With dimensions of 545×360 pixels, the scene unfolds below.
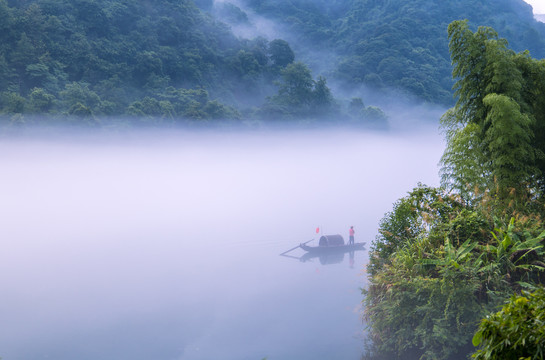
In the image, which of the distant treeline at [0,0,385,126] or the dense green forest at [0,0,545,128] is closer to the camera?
the distant treeline at [0,0,385,126]

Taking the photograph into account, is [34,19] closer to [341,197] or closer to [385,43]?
[341,197]

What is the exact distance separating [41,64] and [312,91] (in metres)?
29.9

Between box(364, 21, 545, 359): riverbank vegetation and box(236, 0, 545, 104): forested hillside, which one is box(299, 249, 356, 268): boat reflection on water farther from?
box(236, 0, 545, 104): forested hillside

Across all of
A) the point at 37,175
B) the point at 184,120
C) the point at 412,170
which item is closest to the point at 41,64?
the point at 37,175

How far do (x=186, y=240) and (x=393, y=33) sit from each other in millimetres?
57319

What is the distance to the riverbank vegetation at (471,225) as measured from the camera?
27.6 feet

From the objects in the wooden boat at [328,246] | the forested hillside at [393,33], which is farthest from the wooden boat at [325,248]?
the forested hillside at [393,33]

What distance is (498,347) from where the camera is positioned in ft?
8.41

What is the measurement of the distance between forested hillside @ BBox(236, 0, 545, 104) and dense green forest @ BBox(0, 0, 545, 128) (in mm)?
204

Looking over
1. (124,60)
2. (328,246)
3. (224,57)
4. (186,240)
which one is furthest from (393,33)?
(328,246)

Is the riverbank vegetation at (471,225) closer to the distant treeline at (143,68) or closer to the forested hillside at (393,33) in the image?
the distant treeline at (143,68)

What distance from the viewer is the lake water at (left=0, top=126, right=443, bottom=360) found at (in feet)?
45.8

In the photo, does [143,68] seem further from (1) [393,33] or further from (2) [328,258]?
(1) [393,33]

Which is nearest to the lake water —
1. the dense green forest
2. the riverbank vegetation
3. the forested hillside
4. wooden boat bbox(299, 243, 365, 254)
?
wooden boat bbox(299, 243, 365, 254)
